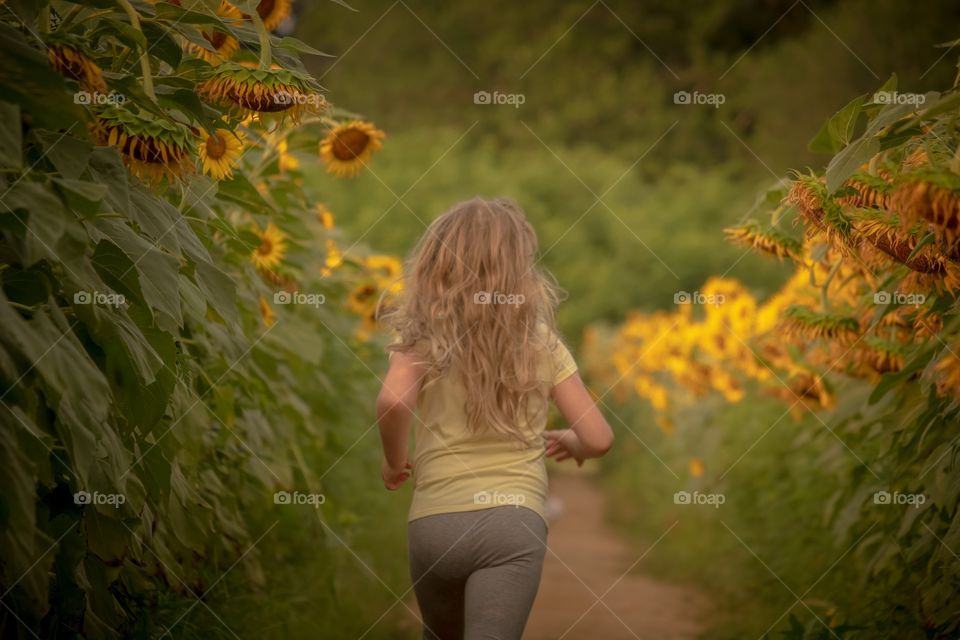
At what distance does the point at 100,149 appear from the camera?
2.16 meters

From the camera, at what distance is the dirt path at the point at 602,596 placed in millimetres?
4684

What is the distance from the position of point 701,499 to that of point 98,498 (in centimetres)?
467

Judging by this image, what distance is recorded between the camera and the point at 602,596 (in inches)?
214

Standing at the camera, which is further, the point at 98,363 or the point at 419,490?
the point at 419,490

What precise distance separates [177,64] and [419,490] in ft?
3.74

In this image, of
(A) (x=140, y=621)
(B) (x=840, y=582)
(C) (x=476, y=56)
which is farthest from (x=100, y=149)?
(C) (x=476, y=56)

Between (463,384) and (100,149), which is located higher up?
(100,149)

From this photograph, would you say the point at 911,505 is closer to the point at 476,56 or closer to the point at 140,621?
the point at 140,621

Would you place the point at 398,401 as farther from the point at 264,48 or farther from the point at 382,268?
the point at 382,268

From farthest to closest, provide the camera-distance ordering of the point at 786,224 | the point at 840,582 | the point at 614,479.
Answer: the point at 614,479, the point at 840,582, the point at 786,224

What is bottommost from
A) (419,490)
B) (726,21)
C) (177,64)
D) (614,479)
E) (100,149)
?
(614,479)

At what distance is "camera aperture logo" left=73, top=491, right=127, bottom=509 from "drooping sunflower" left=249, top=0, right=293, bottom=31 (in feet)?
5.24

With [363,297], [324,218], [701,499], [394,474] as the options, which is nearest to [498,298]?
[394,474]

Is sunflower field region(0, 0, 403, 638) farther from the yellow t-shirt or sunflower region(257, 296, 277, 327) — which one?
the yellow t-shirt
